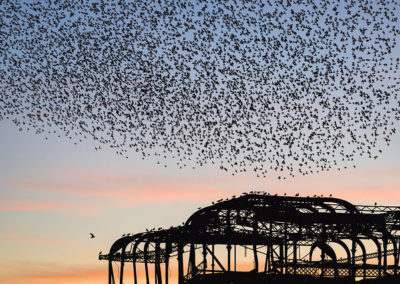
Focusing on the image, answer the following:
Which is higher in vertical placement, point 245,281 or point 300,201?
point 300,201

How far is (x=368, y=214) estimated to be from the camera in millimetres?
39594

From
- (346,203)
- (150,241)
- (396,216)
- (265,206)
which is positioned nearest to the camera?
(346,203)

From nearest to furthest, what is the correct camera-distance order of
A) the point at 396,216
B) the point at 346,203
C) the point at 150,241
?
the point at 346,203 → the point at 396,216 → the point at 150,241

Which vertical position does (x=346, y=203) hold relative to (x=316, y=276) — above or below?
above

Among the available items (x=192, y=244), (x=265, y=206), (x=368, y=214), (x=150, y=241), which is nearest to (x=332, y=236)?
(x=368, y=214)

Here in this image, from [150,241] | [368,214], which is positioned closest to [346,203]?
[368,214]

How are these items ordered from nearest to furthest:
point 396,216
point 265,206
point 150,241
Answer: point 265,206 → point 396,216 → point 150,241

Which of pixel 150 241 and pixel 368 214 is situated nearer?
pixel 368 214

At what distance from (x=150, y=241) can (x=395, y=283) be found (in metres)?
14.9

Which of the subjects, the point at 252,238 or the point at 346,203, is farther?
the point at 252,238

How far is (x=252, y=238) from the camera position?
4228cm

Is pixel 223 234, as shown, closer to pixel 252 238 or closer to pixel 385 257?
pixel 252 238

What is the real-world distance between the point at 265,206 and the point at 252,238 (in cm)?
527

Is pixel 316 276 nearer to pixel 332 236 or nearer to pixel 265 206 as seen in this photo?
pixel 332 236
